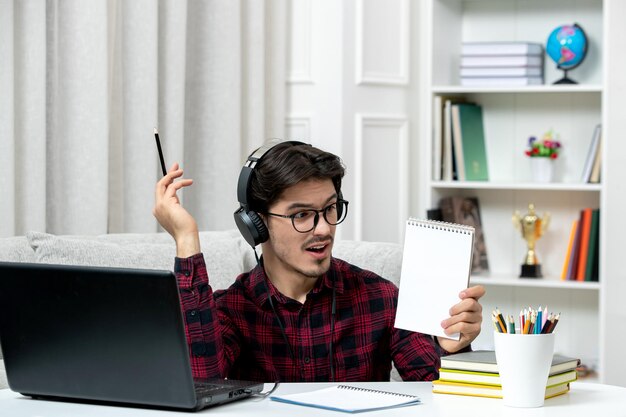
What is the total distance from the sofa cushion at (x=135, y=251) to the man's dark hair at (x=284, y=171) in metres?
0.51

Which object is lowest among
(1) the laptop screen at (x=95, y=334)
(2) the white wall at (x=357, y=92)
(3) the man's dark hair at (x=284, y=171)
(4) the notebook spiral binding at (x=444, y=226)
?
(1) the laptop screen at (x=95, y=334)

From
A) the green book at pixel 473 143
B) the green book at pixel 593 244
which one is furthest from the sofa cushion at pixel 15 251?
the green book at pixel 593 244

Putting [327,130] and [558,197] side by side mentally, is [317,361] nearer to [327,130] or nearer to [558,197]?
[327,130]

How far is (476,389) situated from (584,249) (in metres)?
2.31

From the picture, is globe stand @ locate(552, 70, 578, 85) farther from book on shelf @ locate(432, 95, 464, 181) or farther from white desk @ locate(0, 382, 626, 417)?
white desk @ locate(0, 382, 626, 417)

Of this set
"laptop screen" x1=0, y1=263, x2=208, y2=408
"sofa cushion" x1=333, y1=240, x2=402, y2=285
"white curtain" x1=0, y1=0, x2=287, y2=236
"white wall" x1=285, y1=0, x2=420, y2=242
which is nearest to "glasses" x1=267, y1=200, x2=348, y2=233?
"laptop screen" x1=0, y1=263, x2=208, y2=408

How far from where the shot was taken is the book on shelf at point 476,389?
1401 millimetres

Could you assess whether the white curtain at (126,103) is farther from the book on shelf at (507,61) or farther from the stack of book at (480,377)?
the stack of book at (480,377)

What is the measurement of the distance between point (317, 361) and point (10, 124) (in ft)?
3.63

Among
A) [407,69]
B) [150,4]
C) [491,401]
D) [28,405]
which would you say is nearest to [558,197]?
[407,69]

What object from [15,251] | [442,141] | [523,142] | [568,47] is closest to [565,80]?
[568,47]

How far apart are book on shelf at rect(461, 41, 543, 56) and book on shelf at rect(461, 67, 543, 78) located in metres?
0.06

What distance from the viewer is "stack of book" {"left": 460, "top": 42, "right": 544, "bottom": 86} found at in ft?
12.0

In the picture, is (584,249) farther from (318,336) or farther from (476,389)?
(476,389)
